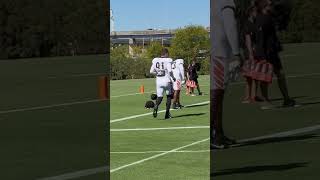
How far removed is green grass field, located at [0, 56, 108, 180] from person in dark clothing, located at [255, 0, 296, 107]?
1602 millimetres

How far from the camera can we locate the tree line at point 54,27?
19.5 feet

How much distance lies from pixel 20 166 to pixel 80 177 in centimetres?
116

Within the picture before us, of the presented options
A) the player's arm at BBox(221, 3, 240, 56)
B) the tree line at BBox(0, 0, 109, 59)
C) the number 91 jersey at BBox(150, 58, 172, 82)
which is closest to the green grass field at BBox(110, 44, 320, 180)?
A: the player's arm at BBox(221, 3, 240, 56)

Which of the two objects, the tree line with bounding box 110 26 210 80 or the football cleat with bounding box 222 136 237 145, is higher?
the tree line with bounding box 110 26 210 80

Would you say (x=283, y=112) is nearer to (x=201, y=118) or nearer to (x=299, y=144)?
(x=299, y=144)

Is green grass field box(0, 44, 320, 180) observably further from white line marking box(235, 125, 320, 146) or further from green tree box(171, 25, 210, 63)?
green tree box(171, 25, 210, 63)

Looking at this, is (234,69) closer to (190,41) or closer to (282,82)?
(282,82)

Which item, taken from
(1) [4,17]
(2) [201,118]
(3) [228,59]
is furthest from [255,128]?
(2) [201,118]

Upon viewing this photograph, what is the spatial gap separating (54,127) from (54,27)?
5570 millimetres

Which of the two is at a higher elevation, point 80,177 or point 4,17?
point 4,17

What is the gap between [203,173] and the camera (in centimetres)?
692

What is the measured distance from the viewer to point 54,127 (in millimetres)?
11680

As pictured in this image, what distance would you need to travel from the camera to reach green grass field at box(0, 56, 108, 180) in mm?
7000

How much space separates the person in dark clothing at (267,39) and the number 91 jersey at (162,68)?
6.94 meters
